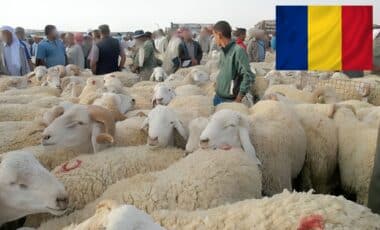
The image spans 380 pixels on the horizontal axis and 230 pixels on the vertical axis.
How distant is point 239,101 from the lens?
507 cm

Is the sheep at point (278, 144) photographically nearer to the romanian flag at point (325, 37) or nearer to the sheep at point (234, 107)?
the sheep at point (234, 107)

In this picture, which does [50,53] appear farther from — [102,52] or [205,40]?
[205,40]

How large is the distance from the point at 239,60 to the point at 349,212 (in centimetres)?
296

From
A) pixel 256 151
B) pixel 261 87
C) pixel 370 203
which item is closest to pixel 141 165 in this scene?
pixel 256 151

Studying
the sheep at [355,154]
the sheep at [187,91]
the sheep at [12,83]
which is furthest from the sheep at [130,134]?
the sheep at [12,83]

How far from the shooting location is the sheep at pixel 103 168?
10.5 ft

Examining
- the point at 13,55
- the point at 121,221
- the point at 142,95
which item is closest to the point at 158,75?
the point at 142,95

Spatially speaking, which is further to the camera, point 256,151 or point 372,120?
point 372,120

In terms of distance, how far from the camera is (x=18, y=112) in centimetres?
545

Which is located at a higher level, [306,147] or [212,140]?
[212,140]

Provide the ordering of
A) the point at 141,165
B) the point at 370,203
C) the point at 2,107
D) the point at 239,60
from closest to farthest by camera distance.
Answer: the point at 370,203 < the point at 141,165 < the point at 239,60 < the point at 2,107

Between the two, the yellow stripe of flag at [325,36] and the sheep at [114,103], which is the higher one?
the yellow stripe of flag at [325,36]

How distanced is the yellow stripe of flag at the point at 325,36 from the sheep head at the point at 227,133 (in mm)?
1565

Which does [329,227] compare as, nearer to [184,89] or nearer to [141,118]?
[141,118]
